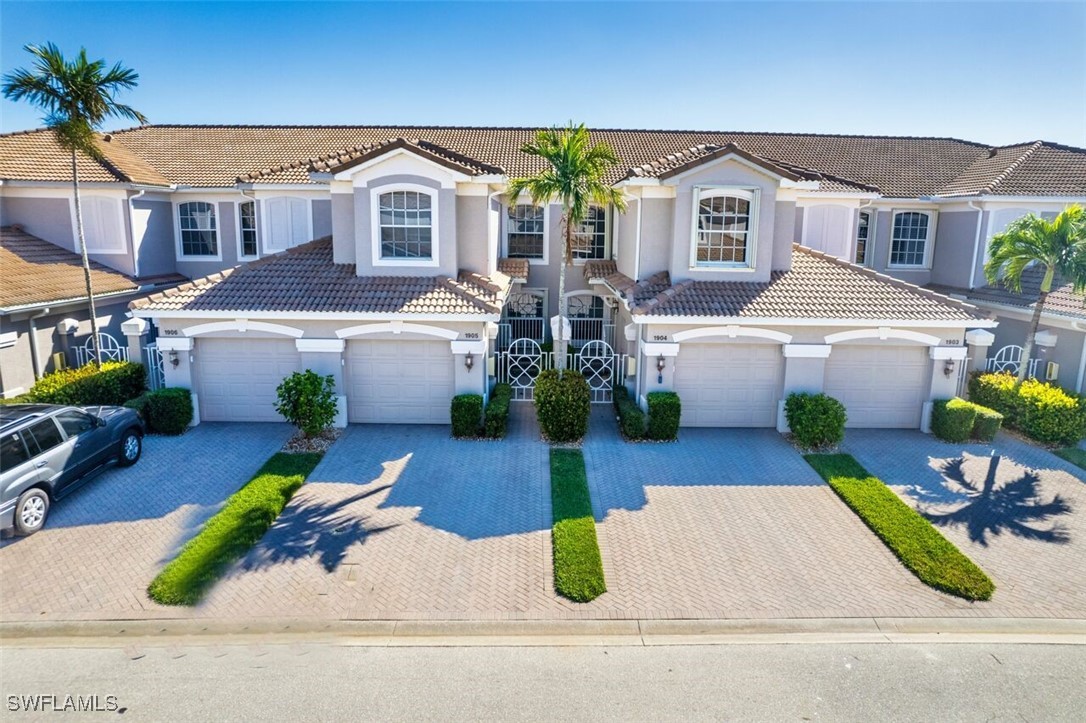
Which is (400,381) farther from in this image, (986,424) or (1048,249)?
A: (1048,249)

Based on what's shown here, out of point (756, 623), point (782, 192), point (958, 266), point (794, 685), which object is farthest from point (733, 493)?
point (958, 266)

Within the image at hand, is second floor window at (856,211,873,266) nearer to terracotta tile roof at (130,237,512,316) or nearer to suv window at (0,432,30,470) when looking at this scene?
terracotta tile roof at (130,237,512,316)

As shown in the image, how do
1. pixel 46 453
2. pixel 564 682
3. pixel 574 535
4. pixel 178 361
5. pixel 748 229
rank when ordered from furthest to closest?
pixel 748 229 → pixel 178 361 → pixel 46 453 → pixel 574 535 → pixel 564 682

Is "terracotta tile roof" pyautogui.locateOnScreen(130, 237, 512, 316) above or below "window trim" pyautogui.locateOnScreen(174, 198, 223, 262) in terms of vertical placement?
below

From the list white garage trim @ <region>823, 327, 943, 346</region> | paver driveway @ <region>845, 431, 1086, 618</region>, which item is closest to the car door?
paver driveway @ <region>845, 431, 1086, 618</region>

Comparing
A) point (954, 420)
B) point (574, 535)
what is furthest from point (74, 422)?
point (954, 420)
